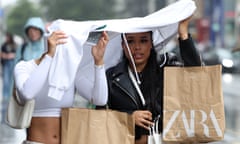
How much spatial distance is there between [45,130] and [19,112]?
7.8 inches

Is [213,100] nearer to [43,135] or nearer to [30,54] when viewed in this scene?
[43,135]

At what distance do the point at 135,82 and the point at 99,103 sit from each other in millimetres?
255

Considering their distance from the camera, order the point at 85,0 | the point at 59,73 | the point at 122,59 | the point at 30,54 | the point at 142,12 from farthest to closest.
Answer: the point at 85,0 < the point at 142,12 < the point at 30,54 < the point at 122,59 < the point at 59,73

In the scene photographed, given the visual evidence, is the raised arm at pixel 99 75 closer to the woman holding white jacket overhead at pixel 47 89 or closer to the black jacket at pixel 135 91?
the woman holding white jacket overhead at pixel 47 89

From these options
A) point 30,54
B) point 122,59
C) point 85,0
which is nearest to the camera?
point 122,59

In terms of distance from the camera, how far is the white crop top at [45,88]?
452 cm

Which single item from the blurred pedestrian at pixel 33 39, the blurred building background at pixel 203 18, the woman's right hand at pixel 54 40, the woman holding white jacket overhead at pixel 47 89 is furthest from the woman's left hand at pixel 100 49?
the blurred building background at pixel 203 18

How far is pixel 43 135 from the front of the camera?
4766mm

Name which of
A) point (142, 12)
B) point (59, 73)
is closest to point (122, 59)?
point (59, 73)

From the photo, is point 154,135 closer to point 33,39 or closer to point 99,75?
point 99,75

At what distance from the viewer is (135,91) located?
4.77m

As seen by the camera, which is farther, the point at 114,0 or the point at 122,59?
the point at 114,0

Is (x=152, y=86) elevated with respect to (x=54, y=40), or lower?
lower

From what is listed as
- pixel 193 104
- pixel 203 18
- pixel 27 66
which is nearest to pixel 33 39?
pixel 27 66
